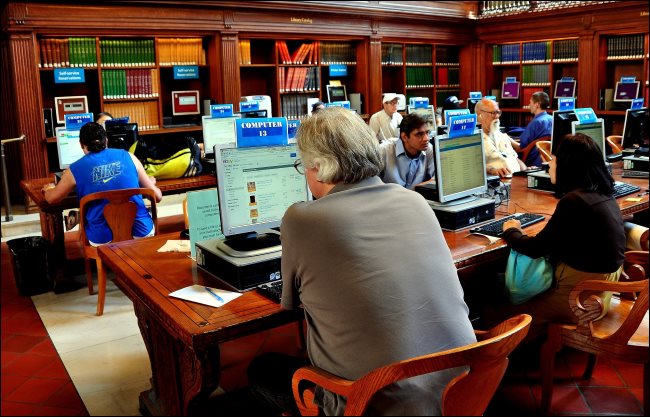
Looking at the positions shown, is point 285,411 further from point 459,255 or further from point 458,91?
point 458,91

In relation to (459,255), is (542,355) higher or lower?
lower

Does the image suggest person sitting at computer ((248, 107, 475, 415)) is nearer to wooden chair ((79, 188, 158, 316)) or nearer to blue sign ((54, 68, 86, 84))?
wooden chair ((79, 188, 158, 316))

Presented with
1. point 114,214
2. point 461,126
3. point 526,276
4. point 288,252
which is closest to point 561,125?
point 461,126

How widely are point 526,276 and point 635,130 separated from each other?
11.4 feet

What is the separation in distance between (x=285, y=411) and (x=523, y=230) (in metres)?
1.54

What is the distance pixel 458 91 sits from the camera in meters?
11.0

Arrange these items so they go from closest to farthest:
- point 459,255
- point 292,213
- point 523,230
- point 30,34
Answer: point 292,213, point 459,255, point 523,230, point 30,34

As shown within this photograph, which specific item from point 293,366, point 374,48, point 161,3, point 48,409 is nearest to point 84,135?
point 293,366

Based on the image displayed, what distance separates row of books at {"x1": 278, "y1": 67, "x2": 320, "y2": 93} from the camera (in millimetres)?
8688

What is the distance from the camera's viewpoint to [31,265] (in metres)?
4.18

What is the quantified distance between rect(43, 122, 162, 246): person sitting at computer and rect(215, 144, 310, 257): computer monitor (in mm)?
1902

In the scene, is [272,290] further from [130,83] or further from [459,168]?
[130,83]

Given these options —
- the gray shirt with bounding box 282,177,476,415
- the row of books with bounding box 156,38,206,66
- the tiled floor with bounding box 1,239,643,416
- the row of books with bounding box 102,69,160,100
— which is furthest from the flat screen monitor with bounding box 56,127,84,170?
the gray shirt with bounding box 282,177,476,415

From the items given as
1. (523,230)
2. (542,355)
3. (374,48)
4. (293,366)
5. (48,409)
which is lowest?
(542,355)
